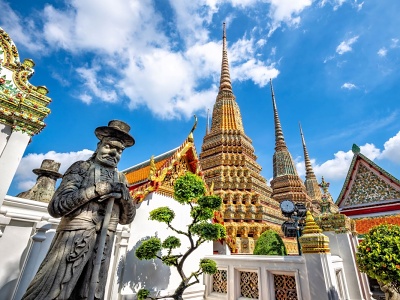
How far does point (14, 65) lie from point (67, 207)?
20.5 feet

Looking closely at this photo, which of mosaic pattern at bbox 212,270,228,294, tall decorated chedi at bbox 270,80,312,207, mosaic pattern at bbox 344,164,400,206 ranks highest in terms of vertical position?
tall decorated chedi at bbox 270,80,312,207

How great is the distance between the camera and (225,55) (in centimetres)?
3138

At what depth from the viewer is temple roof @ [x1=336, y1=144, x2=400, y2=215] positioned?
10.5 m

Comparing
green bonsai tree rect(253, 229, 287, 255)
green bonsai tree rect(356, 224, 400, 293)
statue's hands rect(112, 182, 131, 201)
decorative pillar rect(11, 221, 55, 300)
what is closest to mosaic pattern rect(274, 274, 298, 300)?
green bonsai tree rect(356, 224, 400, 293)

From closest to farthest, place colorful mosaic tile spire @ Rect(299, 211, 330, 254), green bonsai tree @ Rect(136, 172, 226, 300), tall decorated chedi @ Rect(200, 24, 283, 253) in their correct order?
colorful mosaic tile spire @ Rect(299, 211, 330, 254), green bonsai tree @ Rect(136, 172, 226, 300), tall decorated chedi @ Rect(200, 24, 283, 253)

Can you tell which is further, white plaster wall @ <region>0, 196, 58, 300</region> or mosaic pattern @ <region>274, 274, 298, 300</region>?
mosaic pattern @ <region>274, 274, 298, 300</region>

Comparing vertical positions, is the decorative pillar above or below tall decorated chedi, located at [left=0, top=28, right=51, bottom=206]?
below

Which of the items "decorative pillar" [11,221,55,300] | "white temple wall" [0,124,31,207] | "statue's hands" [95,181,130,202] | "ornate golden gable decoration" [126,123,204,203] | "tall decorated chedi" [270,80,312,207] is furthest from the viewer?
"tall decorated chedi" [270,80,312,207]

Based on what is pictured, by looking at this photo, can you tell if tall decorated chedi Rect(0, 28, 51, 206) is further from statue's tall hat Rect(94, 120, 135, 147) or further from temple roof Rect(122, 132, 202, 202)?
statue's tall hat Rect(94, 120, 135, 147)

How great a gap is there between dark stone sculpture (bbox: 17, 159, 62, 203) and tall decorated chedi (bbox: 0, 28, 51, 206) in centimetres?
256

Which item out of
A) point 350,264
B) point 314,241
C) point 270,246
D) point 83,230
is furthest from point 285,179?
point 83,230

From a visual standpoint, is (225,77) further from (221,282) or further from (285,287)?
(285,287)

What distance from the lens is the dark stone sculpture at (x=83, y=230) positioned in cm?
266

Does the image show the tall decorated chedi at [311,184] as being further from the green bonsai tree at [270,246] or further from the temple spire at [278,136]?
the green bonsai tree at [270,246]
